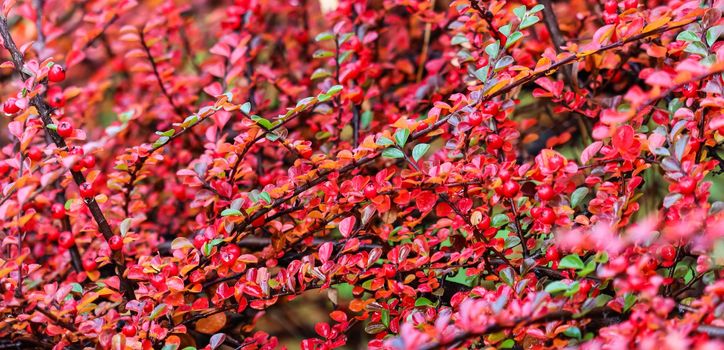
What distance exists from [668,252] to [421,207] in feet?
1.11

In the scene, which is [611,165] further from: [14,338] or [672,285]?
[14,338]

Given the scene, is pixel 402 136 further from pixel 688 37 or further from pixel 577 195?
pixel 688 37

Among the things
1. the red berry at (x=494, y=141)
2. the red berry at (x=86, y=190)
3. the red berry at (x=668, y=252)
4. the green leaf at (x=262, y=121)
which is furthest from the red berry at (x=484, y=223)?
the red berry at (x=86, y=190)

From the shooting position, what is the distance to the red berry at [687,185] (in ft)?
2.61

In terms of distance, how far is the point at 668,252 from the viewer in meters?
0.85

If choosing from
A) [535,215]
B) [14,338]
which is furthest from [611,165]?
[14,338]

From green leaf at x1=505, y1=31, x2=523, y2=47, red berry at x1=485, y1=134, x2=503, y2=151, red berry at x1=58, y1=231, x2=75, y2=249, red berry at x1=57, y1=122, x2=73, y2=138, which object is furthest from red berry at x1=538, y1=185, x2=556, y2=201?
red berry at x1=58, y1=231, x2=75, y2=249

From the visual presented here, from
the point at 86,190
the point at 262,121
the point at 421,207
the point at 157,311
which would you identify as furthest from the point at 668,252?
the point at 86,190

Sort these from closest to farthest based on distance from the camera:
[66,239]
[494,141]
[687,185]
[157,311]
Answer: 1. [687,185]
2. [157,311]
3. [494,141]
4. [66,239]

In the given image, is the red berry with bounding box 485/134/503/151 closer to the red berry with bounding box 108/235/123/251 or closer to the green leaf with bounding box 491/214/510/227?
the green leaf with bounding box 491/214/510/227

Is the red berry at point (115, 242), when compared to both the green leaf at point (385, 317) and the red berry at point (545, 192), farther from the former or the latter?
the red berry at point (545, 192)

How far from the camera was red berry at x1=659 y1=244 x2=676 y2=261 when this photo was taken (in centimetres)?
85

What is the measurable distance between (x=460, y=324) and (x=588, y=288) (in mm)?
186

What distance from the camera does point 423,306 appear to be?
1.03 meters
